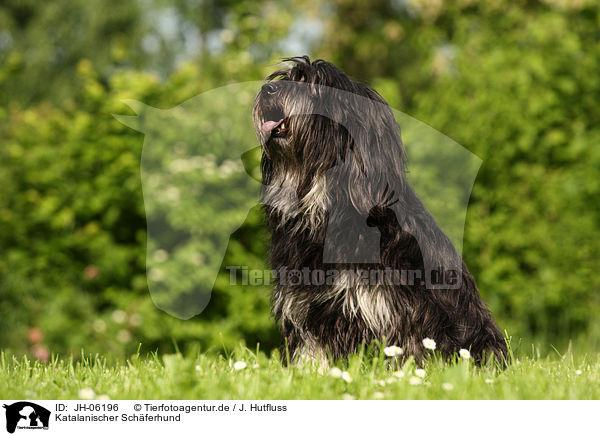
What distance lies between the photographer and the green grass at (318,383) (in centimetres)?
270

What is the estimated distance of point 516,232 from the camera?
6453 millimetres

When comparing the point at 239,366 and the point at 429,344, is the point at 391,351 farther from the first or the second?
the point at 239,366

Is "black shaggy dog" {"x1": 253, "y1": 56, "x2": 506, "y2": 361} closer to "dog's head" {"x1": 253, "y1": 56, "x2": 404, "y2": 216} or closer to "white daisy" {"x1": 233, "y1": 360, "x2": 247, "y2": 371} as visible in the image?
"dog's head" {"x1": 253, "y1": 56, "x2": 404, "y2": 216}

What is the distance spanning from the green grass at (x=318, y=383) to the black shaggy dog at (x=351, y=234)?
20 centimetres

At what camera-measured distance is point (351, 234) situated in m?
3.15

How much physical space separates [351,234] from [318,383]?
2.53ft
